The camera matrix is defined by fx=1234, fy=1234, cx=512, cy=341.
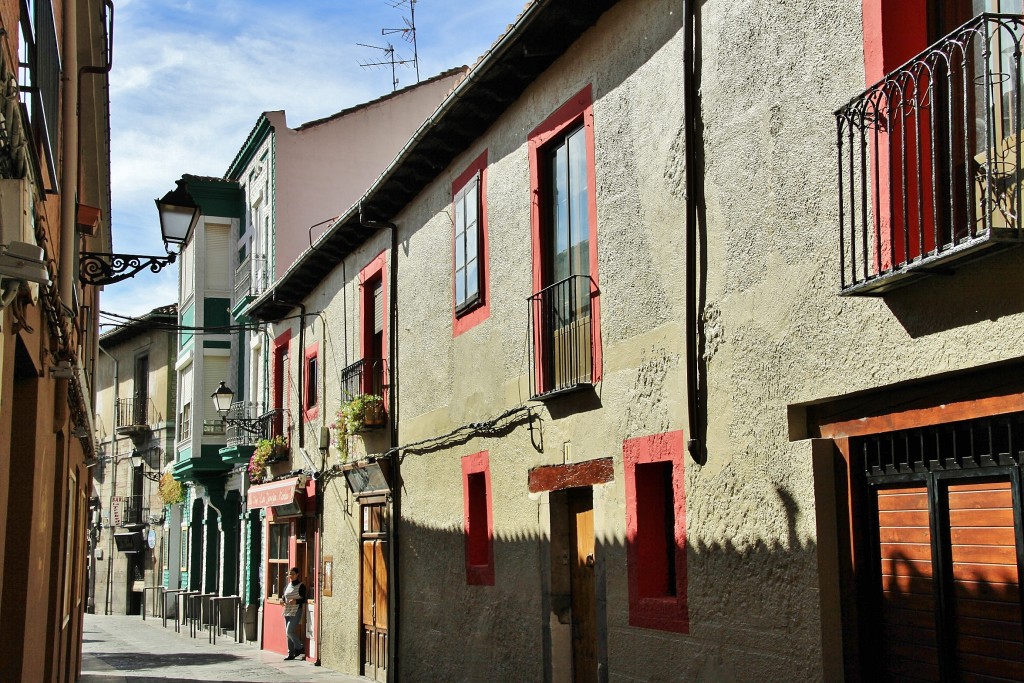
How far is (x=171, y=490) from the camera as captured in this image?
3506 cm

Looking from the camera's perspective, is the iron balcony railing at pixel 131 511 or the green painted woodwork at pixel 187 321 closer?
the green painted woodwork at pixel 187 321

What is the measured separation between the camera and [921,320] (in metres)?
6.12

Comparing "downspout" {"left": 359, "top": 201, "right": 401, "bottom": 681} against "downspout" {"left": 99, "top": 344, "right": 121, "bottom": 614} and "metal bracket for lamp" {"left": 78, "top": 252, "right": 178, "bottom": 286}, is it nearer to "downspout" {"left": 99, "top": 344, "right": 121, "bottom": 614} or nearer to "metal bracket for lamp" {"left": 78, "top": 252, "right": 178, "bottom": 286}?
"metal bracket for lamp" {"left": 78, "top": 252, "right": 178, "bottom": 286}

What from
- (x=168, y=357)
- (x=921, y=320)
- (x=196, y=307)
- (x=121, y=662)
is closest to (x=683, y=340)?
(x=921, y=320)

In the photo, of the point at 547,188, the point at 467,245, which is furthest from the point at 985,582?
the point at 467,245

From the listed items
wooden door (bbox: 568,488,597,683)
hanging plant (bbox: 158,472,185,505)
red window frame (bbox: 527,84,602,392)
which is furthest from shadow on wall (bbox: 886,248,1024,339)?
hanging plant (bbox: 158,472,185,505)

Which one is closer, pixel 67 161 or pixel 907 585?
pixel 907 585

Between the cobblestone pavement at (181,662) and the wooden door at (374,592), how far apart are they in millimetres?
493

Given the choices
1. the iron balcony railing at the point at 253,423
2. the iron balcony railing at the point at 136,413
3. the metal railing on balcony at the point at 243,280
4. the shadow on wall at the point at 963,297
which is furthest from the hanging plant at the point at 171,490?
the shadow on wall at the point at 963,297

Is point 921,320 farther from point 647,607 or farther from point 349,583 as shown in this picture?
point 349,583

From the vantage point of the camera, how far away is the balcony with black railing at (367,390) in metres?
16.2

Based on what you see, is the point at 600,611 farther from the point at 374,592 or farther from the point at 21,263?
the point at 374,592

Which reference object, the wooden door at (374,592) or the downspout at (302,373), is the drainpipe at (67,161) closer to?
the wooden door at (374,592)

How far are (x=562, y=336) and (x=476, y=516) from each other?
123 inches
